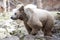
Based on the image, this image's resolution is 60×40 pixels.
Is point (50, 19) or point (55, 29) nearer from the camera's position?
point (50, 19)

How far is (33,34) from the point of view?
3082mm

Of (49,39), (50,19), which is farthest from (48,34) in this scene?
(50,19)

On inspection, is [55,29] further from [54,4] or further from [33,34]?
[54,4]

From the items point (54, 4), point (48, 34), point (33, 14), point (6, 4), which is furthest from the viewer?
point (54, 4)

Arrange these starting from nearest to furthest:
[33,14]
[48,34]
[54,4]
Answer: [33,14] < [48,34] < [54,4]

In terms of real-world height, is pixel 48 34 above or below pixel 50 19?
below

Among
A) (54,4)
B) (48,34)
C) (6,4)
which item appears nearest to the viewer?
(48,34)

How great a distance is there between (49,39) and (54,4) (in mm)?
6601

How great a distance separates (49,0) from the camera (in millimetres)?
9648

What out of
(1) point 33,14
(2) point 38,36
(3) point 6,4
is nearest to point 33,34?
(2) point 38,36

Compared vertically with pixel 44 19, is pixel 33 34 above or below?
below

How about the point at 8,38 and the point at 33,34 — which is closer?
the point at 33,34

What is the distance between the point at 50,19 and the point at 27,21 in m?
0.45

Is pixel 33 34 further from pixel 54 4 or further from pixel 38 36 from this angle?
pixel 54 4
